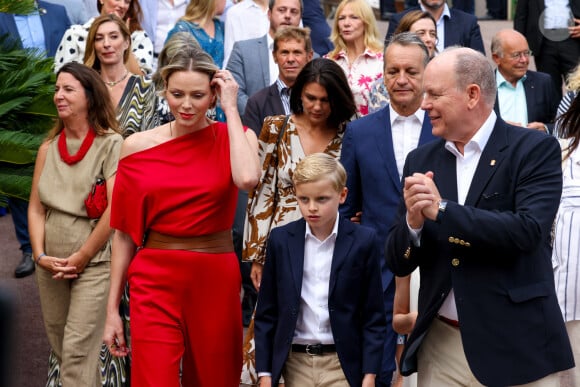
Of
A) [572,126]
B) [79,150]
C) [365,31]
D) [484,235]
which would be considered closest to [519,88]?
[365,31]

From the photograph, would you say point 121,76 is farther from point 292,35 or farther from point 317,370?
point 317,370

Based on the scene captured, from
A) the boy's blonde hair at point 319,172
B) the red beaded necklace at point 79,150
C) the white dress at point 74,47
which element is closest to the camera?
the boy's blonde hair at point 319,172

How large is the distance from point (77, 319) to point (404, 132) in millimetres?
2301

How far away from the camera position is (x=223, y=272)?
4887 mm

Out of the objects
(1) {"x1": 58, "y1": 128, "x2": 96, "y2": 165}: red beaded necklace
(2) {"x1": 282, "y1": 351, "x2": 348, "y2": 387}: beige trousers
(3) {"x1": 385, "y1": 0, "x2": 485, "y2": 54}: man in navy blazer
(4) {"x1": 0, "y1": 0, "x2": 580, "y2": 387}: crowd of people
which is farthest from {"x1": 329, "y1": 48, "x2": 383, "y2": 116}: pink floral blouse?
(2) {"x1": 282, "y1": 351, "x2": 348, "y2": 387}: beige trousers

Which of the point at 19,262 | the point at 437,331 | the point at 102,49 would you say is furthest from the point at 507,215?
the point at 19,262

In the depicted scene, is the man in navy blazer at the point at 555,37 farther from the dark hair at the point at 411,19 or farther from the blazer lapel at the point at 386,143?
the blazer lapel at the point at 386,143

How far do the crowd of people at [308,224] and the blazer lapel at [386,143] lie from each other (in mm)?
11

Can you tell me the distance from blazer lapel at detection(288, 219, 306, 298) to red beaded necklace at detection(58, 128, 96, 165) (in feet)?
6.57

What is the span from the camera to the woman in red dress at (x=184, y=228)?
474 centimetres

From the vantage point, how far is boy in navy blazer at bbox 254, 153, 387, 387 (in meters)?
4.56

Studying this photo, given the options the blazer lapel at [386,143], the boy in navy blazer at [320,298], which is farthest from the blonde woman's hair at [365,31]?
the boy in navy blazer at [320,298]

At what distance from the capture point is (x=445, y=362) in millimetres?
3703

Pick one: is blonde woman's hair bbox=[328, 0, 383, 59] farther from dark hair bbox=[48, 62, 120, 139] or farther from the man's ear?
the man's ear
